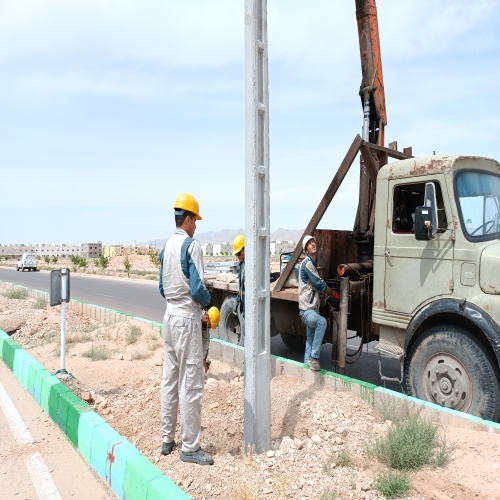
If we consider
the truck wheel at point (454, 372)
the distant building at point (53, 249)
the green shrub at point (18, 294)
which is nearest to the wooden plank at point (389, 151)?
the truck wheel at point (454, 372)

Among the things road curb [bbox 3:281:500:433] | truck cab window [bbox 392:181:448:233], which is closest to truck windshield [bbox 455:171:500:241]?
truck cab window [bbox 392:181:448:233]

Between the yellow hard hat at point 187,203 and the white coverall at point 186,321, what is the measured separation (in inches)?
8.1

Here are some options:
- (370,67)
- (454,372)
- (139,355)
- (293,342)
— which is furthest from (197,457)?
(370,67)

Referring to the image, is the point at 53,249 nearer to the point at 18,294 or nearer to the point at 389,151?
the point at 18,294

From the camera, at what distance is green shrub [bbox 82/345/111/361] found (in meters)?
7.62

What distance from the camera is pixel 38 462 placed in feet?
13.0

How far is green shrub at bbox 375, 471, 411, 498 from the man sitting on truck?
243 centimetres

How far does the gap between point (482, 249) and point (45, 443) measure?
4.50 m

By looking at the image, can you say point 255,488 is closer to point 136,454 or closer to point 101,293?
point 136,454

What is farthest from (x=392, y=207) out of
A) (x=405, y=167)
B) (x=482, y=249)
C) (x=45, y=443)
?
(x=45, y=443)

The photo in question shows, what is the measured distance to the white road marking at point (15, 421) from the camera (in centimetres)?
442

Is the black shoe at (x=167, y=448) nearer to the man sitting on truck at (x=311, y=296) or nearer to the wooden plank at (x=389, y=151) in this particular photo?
the man sitting on truck at (x=311, y=296)

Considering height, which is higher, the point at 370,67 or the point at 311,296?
the point at 370,67

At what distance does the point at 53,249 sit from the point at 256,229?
4422 inches
